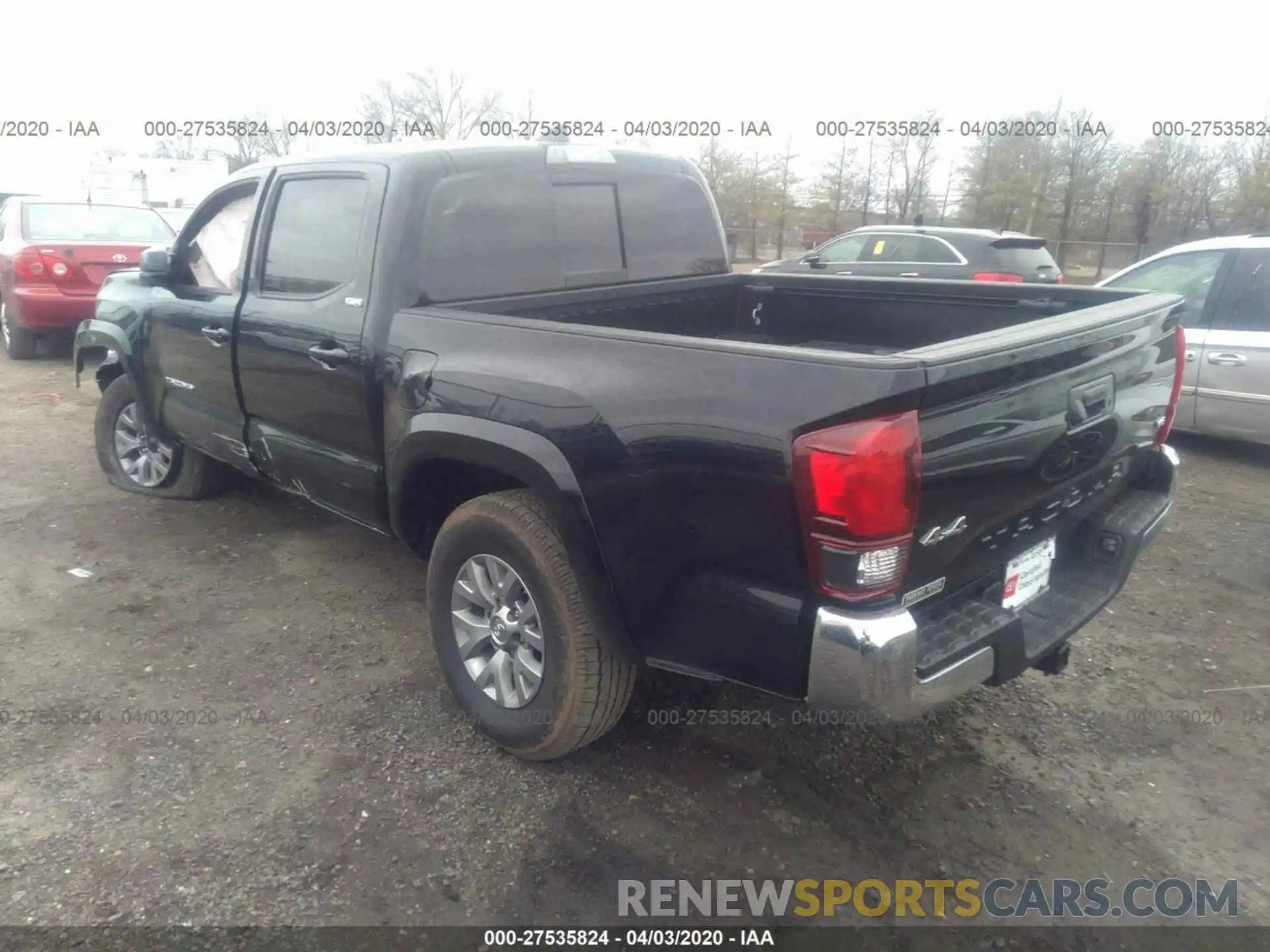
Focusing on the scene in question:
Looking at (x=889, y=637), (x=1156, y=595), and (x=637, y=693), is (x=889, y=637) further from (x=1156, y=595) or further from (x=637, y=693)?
(x=1156, y=595)

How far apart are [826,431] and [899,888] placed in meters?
1.35

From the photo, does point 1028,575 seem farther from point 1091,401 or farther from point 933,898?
point 933,898

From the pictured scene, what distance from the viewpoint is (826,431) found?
2.11m

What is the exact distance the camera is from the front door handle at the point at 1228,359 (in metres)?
6.10

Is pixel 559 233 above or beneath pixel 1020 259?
above

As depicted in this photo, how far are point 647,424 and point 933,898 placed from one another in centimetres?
150

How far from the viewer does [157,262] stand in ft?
14.8

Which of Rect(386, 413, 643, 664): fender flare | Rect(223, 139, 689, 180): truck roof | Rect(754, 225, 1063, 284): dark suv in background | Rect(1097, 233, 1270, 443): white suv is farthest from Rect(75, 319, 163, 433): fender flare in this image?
Rect(754, 225, 1063, 284): dark suv in background

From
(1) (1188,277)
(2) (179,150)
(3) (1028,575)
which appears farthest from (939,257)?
(2) (179,150)

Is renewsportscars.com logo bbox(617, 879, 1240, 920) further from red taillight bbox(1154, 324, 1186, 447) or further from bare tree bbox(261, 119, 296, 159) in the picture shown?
bare tree bbox(261, 119, 296, 159)

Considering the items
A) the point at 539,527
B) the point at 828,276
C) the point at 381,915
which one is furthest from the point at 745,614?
the point at 828,276

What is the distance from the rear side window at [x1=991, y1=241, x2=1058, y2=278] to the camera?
10.4m

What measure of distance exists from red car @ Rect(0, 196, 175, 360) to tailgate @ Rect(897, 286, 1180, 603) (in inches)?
339

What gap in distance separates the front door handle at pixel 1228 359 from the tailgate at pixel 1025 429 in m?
3.72
